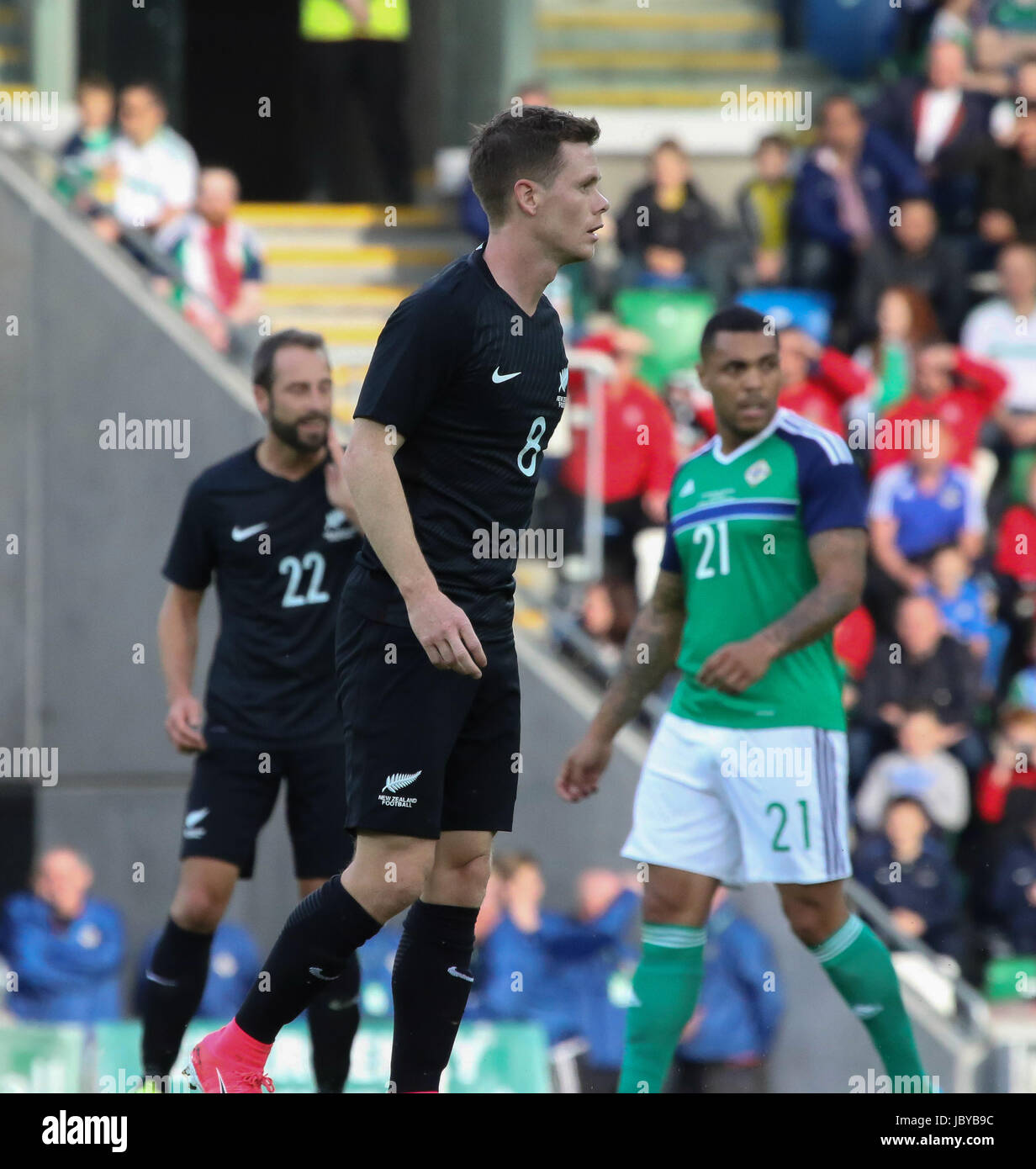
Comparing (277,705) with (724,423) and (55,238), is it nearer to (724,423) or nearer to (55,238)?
(724,423)

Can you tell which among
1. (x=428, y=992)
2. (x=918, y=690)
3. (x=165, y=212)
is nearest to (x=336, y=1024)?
(x=428, y=992)

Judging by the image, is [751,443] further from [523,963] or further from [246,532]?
[523,963]

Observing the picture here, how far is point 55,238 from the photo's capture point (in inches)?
404

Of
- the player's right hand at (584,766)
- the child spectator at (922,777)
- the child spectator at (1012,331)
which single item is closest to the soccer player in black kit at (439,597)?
the player's right hand at (584,766)

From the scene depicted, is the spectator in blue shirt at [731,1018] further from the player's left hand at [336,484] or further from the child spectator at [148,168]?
the child spectator at [148,168]

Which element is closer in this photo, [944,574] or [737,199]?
[944,574]

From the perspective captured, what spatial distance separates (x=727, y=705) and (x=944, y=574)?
198 inches

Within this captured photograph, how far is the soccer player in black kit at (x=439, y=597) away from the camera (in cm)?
442

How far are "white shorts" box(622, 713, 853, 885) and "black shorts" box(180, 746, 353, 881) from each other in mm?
862

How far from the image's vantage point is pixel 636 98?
539 inches

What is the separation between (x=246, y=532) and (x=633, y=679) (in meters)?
1.20

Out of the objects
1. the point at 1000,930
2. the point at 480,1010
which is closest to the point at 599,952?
the point at 480,1010

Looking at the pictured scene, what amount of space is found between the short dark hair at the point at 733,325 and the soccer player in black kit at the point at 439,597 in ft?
3.30

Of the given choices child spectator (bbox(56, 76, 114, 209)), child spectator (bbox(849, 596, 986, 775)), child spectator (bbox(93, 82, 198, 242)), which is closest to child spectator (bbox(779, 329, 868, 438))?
child spectator (bbox(849, 596, 986, 775))
